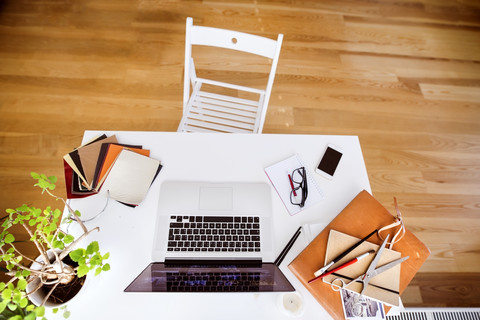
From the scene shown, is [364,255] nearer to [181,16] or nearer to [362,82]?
[362,82]

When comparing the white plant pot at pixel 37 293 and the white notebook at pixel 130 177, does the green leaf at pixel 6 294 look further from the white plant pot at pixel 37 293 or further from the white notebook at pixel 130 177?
the white notebook at pixel 130 177

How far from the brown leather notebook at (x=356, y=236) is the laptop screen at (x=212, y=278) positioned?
8 cm

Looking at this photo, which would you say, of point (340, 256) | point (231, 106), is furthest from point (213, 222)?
point (231, 106)

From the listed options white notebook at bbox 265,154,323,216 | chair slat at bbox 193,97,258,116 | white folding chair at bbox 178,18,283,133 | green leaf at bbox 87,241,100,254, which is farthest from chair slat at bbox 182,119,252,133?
green leaf at bbox 87,241,100,254

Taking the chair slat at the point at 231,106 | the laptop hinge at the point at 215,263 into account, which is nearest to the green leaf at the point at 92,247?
the laptop hinge at the point at 215,263

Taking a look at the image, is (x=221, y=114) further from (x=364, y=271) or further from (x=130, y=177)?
(x=364, y=271)

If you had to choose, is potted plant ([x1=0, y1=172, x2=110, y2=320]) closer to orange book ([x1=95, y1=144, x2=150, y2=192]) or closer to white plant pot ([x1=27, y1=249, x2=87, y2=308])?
white plant pot ([x1=27, y1=249, x2=87, y2=308])

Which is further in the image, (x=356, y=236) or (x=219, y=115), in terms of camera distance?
(x=219, y=115)

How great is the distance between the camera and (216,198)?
40.5 inches

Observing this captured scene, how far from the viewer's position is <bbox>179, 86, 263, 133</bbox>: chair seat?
1493 mm

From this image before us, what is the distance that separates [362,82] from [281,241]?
1840mm

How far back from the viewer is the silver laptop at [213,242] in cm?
89

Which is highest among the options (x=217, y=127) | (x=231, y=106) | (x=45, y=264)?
(x=231, y=106)

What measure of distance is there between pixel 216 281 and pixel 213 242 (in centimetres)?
12
